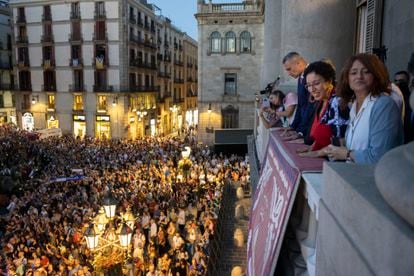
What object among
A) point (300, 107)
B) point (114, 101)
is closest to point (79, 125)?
point (114, 101)

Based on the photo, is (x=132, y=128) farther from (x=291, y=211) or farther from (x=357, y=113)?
(x=357, y=113)

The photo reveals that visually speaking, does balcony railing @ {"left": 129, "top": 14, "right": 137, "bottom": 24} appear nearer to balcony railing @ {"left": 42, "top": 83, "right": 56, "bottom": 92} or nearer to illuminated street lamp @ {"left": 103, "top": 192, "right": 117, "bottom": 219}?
balcony railing @ {"left": 42, "top": 83, "right": 56, "bottom": 92}

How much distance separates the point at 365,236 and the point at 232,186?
18374 mm

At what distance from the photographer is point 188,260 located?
12.8 metres

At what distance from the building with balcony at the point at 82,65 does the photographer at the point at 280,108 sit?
37.4 metres

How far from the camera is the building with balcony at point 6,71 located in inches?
1897

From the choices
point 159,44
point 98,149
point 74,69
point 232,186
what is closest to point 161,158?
point 98,149

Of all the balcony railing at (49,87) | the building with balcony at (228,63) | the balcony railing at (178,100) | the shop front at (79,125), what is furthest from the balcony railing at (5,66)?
the building with balcony at (228,63)

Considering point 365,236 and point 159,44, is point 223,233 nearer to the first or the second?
point 365,236

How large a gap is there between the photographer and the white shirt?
2.88 metres

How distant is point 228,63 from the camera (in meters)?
35.9

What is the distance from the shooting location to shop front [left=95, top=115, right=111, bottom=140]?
145ft

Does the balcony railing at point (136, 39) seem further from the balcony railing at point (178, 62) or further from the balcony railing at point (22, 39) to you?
the balcony railing at point (178, 62)

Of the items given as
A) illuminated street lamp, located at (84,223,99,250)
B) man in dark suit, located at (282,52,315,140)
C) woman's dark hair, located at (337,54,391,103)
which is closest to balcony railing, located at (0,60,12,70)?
illuminated street lamp, located at (84,223,99,250)
